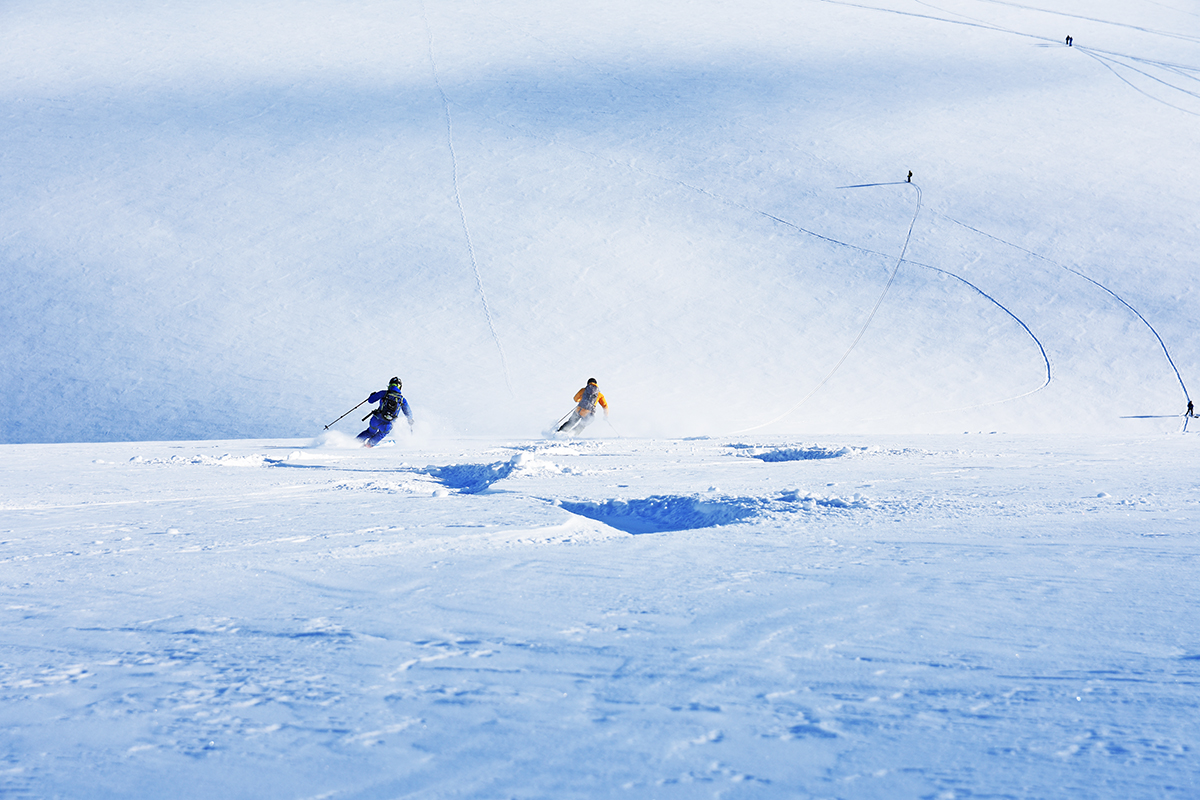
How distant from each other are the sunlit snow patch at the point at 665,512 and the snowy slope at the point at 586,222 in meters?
9.29

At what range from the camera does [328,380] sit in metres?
15.7

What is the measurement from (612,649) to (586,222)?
19.2 meters

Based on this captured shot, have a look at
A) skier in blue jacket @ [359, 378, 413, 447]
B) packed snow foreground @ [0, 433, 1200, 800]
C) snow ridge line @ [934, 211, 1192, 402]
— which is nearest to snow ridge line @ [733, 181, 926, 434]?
snow ridge line @ [934, 211, 1192, 402]

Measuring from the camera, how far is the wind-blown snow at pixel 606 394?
200 cm

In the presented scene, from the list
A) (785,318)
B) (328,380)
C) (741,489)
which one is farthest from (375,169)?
(741,489)

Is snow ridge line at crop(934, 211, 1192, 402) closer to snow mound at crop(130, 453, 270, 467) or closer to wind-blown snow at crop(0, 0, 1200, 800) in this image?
wind-blown snow at crop(0, 0, 1200, 800)

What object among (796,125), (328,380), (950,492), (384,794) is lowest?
(384,794)

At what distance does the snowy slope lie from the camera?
52.0ft

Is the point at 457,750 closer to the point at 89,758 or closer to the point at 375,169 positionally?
the point at 89,758

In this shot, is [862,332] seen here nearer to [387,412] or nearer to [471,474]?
[387,412]

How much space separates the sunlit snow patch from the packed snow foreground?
0.08 ft

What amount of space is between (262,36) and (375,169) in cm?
A: 1256

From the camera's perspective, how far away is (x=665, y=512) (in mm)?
5062

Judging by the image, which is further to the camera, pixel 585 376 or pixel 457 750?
pixel 585 376
